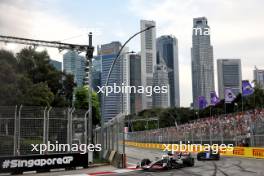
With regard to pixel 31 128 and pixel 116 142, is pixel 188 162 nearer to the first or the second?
pixel 116 142

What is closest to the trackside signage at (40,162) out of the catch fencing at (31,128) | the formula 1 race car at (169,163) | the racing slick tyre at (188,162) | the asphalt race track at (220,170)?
the catch fencing at (31,128)

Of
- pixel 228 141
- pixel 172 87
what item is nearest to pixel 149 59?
pixel 228 141

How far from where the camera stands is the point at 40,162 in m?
21.1

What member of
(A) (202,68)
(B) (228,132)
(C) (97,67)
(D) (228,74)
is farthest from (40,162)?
(A) (202,68)

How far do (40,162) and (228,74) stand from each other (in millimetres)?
98904

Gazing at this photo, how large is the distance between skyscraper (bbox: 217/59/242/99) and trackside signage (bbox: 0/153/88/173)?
3662 inches

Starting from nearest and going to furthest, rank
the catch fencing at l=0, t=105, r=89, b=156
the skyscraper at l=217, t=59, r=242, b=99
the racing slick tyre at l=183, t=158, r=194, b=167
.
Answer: the catch fencing at l=0, t=105, r=89, b=156 < the racing slick tyre at l=183, t=158, r=194, b=167 < the skyscraper at l=217, t=59, r=242, b=99

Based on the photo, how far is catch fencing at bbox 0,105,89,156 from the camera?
1978cm

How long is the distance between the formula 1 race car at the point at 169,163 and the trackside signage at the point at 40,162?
12.8ft

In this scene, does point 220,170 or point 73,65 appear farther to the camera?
point 73,65

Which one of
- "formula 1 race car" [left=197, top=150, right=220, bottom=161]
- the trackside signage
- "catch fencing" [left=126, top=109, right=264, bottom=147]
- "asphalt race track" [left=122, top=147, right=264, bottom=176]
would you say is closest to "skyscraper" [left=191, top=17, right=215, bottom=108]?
"catch fencing" [left=126, top=109, right=264, bottom=147]

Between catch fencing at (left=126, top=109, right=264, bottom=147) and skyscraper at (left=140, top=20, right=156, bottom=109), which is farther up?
skyscraper at (left=140, top=20, right=156, bottom=109)

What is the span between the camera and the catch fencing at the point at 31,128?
19.8 meters

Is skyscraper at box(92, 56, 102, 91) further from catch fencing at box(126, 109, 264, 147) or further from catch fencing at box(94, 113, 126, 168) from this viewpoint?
catch fencing at box(126, 109, 264, 147)
